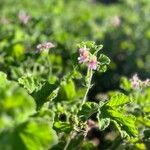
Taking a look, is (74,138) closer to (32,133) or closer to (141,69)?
(32,133)

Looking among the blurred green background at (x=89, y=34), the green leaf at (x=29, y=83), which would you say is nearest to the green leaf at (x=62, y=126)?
the green leaf at (x=29, y=83)

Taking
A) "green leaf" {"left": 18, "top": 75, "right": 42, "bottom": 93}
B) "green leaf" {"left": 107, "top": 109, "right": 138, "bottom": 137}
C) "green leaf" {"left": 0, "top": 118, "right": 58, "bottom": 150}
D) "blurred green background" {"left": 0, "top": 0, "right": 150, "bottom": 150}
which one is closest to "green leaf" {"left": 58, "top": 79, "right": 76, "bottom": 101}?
"blurred green background" {"left": 0, "top": 0, "right": 150, "bottom": 150}

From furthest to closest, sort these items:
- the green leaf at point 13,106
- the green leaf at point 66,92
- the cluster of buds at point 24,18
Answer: the cluster of buds at point 24,18 → the green leaf at point 66,92 → the green leaf at point 13,106

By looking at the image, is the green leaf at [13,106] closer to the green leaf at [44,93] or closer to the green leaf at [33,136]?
the green leaf at [33,136]

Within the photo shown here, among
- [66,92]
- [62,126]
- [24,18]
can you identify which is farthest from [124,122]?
[24,18]

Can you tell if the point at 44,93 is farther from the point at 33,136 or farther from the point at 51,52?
the point at 51,52

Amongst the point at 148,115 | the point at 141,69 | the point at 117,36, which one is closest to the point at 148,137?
the point at 148,115

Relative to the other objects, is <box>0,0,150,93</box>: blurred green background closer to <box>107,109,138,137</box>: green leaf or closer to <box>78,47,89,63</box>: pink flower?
<box>78,47,89,63</box>: pink flower
